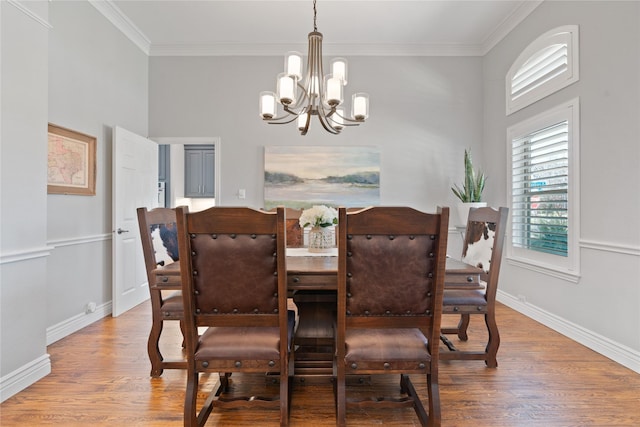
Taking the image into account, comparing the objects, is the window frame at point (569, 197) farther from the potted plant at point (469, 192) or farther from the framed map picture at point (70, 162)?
the framed map picture at point (70, 162)

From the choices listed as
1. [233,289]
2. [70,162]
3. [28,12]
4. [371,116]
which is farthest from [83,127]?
[371,116]

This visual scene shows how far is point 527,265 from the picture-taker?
Result: 336 centimetres

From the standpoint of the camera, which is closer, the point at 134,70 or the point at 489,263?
the point at 489,263

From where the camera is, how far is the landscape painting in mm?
4258

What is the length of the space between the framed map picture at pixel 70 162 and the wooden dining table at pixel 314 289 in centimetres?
160

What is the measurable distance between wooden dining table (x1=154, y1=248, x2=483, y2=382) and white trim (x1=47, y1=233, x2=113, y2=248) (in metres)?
1.47

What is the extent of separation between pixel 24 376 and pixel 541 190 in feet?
14.2

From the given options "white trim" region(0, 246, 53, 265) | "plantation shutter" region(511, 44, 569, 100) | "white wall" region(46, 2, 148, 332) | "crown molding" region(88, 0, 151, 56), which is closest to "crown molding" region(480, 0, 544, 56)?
"plantation shutter" region(511, 44, 569, 100)

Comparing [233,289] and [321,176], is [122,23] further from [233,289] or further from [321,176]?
[233,289]

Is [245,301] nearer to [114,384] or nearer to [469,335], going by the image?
[114,384]

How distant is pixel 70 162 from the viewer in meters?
2.89

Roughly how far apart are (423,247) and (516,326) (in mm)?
2312

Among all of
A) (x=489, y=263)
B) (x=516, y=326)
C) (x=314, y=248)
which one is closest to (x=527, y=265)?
(x=516, y=326)

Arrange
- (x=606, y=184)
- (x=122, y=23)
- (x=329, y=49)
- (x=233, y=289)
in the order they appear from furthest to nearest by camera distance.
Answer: (x=329, y=49), (x=122, y=23), (x=606, y=184), (x=233, y=289)
